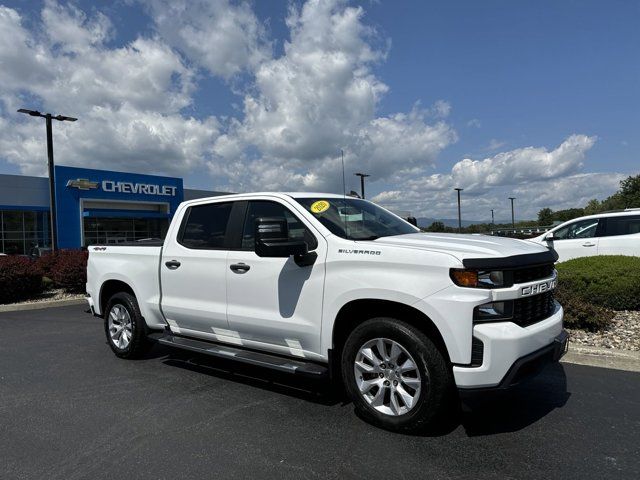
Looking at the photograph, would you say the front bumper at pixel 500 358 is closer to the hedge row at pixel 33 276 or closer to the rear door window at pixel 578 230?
the rear door window at pixel 578 230

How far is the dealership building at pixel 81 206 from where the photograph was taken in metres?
27.8

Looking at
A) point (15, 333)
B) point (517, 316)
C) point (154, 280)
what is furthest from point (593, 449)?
point (15, 333)

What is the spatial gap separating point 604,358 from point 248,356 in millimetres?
3937

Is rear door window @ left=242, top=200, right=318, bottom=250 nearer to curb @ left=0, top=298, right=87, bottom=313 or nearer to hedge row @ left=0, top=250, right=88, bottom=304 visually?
curb @ left=0, top=298, right=87, bottom=313

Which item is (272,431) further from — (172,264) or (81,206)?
(81,206)

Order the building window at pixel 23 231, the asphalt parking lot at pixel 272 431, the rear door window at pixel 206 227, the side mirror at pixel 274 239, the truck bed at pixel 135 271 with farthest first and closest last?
the building window at pixel 23 231, the truck bed at pixel 135 271, the rear door window at pixel 206 227, the side mirror at pixel 274 239, the asphalt parking lot at pixel 272 431

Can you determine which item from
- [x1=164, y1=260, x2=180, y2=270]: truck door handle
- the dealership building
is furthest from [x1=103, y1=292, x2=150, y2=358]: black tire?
the dealership building

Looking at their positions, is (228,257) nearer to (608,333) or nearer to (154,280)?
(154,280)

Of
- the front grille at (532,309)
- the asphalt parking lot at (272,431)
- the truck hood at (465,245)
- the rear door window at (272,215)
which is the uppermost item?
the rear door window at (272,215)

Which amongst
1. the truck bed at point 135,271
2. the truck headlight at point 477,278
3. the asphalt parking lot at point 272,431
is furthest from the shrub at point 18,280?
the truck headlight at point 477,278

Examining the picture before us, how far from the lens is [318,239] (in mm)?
4188

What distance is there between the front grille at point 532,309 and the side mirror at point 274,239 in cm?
172

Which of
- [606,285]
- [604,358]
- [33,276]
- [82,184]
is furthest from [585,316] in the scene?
[82,184]

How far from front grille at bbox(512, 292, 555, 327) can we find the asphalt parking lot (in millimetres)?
634
